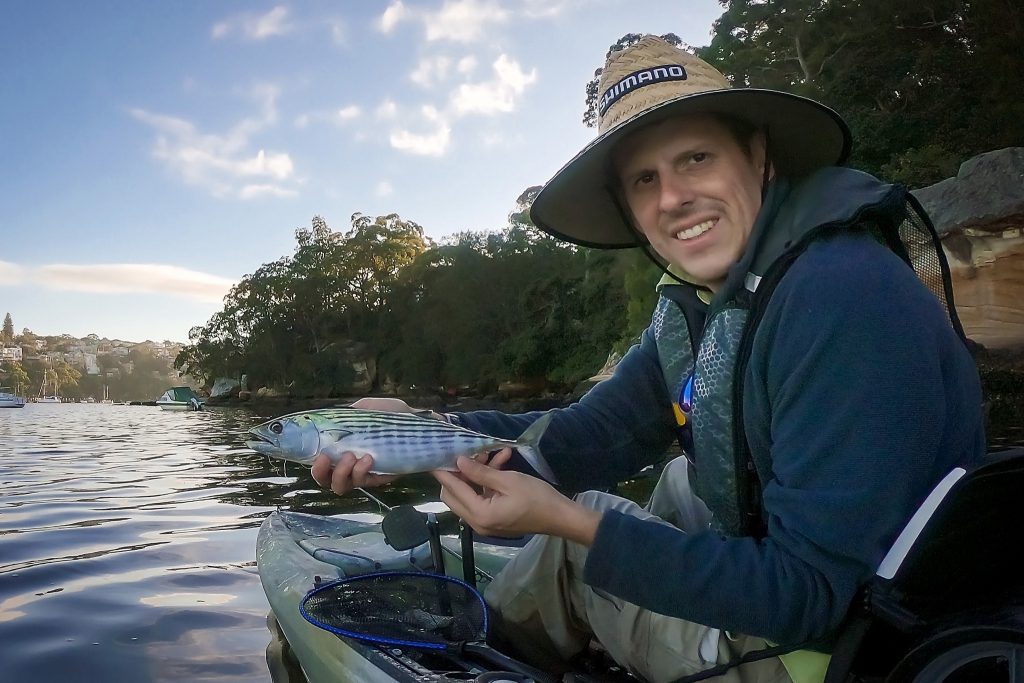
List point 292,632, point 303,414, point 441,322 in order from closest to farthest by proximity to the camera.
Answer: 1. point 303,414
2. point 292,632
3. point 441,322

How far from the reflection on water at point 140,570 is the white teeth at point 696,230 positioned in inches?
121

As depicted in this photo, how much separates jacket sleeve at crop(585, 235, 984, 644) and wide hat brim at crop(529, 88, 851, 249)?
638 mm

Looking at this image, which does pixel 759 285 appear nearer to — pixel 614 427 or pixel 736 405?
pixel 736 405

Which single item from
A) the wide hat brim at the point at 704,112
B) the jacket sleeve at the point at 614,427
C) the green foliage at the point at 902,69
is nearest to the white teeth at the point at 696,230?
the wide hat brim at the point at 704,112

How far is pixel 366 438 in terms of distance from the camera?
2475 mm

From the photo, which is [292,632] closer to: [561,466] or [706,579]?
[561,466]

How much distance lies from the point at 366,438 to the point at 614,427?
964mm

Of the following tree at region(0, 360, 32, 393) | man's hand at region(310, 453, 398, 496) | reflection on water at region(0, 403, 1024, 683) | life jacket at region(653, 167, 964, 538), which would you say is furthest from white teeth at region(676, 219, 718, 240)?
tree at region(0, 360, 32, 393)

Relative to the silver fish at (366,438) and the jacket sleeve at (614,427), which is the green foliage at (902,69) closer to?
the jacket sleeve at (614,427)

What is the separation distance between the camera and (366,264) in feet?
224

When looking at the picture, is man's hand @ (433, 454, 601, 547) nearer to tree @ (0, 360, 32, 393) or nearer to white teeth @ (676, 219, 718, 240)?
white teeth @ (676, 219, 718, 240)

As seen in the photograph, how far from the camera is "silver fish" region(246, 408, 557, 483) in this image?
245 cm

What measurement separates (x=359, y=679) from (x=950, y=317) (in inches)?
86.4

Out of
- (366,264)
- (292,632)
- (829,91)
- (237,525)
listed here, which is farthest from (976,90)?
(366,264)
